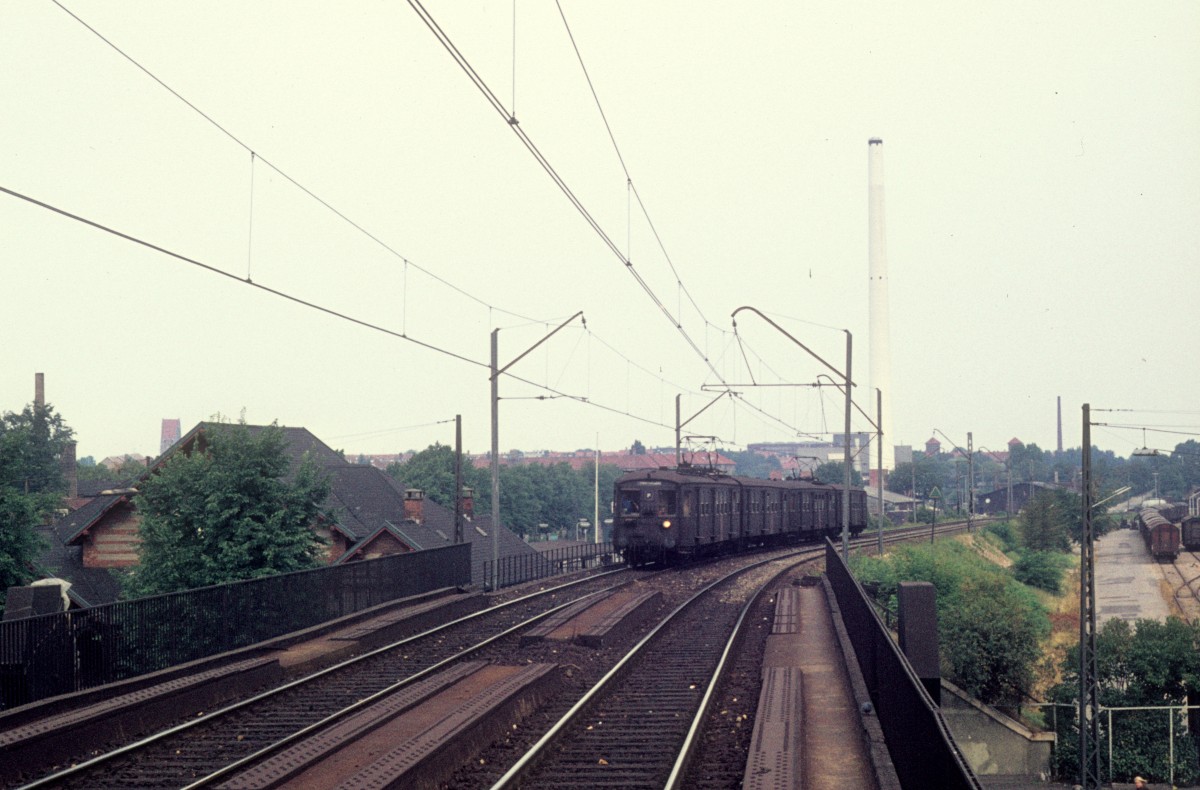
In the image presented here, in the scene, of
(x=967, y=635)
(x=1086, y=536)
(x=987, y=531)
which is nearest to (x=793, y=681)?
(x=1086, y=536)

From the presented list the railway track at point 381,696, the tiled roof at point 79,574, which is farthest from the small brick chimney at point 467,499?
the railway track at point 381,696

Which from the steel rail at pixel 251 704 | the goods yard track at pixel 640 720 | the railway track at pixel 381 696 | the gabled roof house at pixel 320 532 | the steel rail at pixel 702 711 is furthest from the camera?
the gabled roof house at pixel 320 532

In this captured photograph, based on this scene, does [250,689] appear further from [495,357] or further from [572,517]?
[572,517]

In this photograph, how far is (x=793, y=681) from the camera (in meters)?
14.5

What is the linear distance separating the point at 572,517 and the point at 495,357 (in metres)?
101

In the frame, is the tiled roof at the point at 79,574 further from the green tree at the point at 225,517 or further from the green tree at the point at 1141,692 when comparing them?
the green tree at the point at 1141,692

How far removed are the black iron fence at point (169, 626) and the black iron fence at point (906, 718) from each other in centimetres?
942

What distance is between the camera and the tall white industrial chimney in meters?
109

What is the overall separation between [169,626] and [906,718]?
11.2 meters

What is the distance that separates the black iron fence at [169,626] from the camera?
41.7 feet

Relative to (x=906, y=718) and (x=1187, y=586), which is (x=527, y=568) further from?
(x=1187, y=586)

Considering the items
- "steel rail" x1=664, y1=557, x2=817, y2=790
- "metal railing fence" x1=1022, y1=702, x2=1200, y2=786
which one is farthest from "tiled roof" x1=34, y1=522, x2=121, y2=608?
"metal railing fence" x1=1022, y1=702, x2=1200, y2=786

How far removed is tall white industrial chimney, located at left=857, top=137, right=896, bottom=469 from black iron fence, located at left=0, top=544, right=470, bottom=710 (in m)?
90.8

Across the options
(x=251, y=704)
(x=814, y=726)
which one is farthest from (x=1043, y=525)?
(x=251, y=704)
